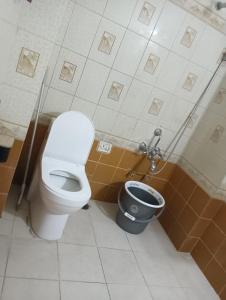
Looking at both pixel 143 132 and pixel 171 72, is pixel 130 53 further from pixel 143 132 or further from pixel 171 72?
pixel 143 132

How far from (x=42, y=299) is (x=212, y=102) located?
193cm

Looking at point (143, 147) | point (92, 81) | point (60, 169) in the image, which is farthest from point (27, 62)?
point (143, 147)

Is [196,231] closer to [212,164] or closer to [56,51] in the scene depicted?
[212,164]

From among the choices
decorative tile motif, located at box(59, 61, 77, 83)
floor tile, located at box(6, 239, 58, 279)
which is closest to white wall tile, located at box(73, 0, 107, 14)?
decorative tile motif, located at box(59, 61, 77, 83)

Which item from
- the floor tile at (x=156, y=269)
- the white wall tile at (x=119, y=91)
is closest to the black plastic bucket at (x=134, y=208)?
the floor tile at (x=156, y=269)

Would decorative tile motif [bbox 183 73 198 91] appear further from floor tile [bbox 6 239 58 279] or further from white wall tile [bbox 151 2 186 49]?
floor tile [bbox 6 239 58 279]

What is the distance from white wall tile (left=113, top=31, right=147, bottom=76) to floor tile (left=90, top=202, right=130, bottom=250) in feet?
3.90

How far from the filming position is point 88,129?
→ 6.21 feet

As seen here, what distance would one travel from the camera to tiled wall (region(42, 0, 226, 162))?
5.81 feet

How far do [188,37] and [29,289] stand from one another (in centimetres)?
201

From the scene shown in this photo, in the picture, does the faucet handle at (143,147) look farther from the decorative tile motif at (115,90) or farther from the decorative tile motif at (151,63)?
the decorative tile motif at (151,63)

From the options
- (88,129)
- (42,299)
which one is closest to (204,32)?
(88,129)

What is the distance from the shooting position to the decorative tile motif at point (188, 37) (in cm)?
196

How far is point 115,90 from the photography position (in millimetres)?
1991
